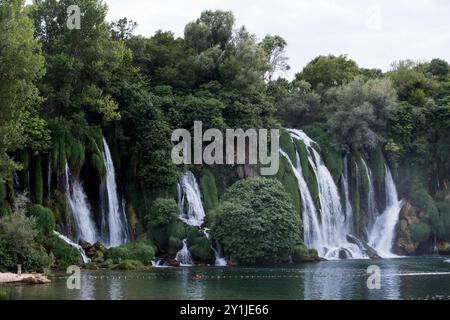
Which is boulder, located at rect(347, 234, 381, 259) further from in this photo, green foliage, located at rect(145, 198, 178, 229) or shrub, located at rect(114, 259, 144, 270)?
shrub, located at rect(114, 259, 144, 270)

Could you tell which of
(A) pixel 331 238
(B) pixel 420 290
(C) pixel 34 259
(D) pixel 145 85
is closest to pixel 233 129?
(D) pixel 145 85

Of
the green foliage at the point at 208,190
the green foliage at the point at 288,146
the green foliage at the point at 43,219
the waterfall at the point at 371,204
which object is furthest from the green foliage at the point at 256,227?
the waterfall at the point at 371,204

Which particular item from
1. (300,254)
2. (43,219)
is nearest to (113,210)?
(43,219)

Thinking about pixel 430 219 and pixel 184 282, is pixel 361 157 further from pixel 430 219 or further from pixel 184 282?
pixel 184 282

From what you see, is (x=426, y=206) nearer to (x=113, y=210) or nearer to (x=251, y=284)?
(x=113, y=210)

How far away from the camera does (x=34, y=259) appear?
1201 inches

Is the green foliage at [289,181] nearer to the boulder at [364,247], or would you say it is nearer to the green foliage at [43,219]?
the boulder at [364,247]

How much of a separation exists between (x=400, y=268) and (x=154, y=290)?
16.6m

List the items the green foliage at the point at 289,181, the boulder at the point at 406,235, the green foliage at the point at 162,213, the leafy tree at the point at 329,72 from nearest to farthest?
1. the green foliage at the point at 162,213
2. the green foliage at the point at 289,181
3. the boulder at the point at 406,235
4. the leafy tree at the point at 329,72

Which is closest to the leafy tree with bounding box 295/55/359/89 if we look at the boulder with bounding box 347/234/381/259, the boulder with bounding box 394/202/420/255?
the boulder with bounding box 394/202/420/255

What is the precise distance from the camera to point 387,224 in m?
51.2

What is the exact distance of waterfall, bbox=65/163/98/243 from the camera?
3750 centimetres

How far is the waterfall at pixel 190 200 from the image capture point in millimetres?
41094

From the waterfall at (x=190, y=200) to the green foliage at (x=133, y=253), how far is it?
430cm
